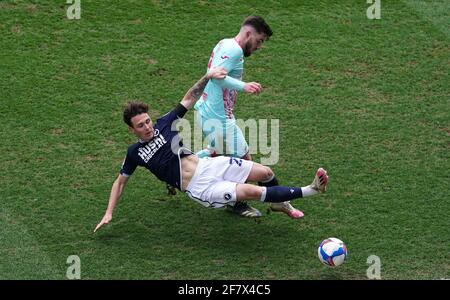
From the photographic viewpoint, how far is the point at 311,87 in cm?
1108

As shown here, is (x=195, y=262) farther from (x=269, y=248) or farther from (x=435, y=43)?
(x=435, y=43)

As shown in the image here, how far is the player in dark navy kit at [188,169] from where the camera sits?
28.3ft

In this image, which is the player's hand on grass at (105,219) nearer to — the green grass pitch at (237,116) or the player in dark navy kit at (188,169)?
the player in dark navy kit at (188,169)

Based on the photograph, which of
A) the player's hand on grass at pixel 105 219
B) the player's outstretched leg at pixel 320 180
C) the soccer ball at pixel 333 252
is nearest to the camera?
the soccer ball at pixel 333 252

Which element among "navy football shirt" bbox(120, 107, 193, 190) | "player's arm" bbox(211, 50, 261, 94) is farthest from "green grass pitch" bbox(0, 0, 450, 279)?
"player's arm" bbox(211, 50, 261, 94)

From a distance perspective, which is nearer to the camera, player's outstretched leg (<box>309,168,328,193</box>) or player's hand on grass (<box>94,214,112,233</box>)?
player's outstretched leg (<box>309,168,328,193</box>)

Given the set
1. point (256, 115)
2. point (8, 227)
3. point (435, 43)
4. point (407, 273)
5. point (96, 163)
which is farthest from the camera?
point (435, 43)

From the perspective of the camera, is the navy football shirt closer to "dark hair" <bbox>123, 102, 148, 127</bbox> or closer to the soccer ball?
"dark hair" <bbox>123, 102, 148, 127</bbox>

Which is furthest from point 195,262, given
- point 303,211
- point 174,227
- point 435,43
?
point 435,43

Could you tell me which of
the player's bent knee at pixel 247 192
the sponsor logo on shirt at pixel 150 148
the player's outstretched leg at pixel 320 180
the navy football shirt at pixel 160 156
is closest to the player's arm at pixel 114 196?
the navy football shirt at pixel 160 156

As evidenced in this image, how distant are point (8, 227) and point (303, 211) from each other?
112 inches

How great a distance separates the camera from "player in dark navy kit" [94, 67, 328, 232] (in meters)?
8.63

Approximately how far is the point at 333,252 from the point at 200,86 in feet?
6.49

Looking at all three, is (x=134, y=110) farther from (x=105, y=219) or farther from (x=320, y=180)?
(x=320, y=180)
